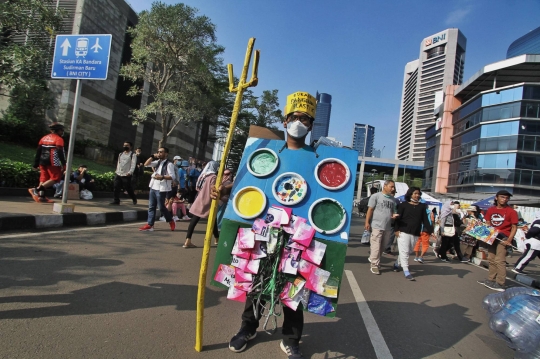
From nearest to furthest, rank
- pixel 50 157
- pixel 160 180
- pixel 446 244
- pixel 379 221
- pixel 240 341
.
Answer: pixel 240 341 < pixel 379 221 < pixel 160 180 < pixel 50 157 < pixel 446 244

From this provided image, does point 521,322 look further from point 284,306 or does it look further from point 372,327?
point 284,306

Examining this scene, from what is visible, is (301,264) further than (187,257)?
No

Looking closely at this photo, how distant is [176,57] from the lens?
1828 cm

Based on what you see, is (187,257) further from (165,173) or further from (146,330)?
(146,330)

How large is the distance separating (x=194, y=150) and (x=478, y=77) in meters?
36.0

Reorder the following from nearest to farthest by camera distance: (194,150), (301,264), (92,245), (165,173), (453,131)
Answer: (301,264) → (92,245) → (165,173) → (194,150) → (453,131)

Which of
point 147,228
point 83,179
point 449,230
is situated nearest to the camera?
point 147,228

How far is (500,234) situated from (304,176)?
5.06 metres

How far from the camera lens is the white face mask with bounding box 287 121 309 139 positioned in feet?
8.33

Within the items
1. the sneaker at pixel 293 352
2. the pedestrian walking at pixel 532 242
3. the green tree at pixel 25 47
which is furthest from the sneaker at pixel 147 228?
the pedestrian walking at pixel 532 242

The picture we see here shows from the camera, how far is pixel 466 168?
43.3 m

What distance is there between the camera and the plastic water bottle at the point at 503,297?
3.02 metres

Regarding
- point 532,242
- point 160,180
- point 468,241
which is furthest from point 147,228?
point 532,242

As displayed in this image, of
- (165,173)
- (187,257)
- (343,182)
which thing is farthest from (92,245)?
(343,182)
